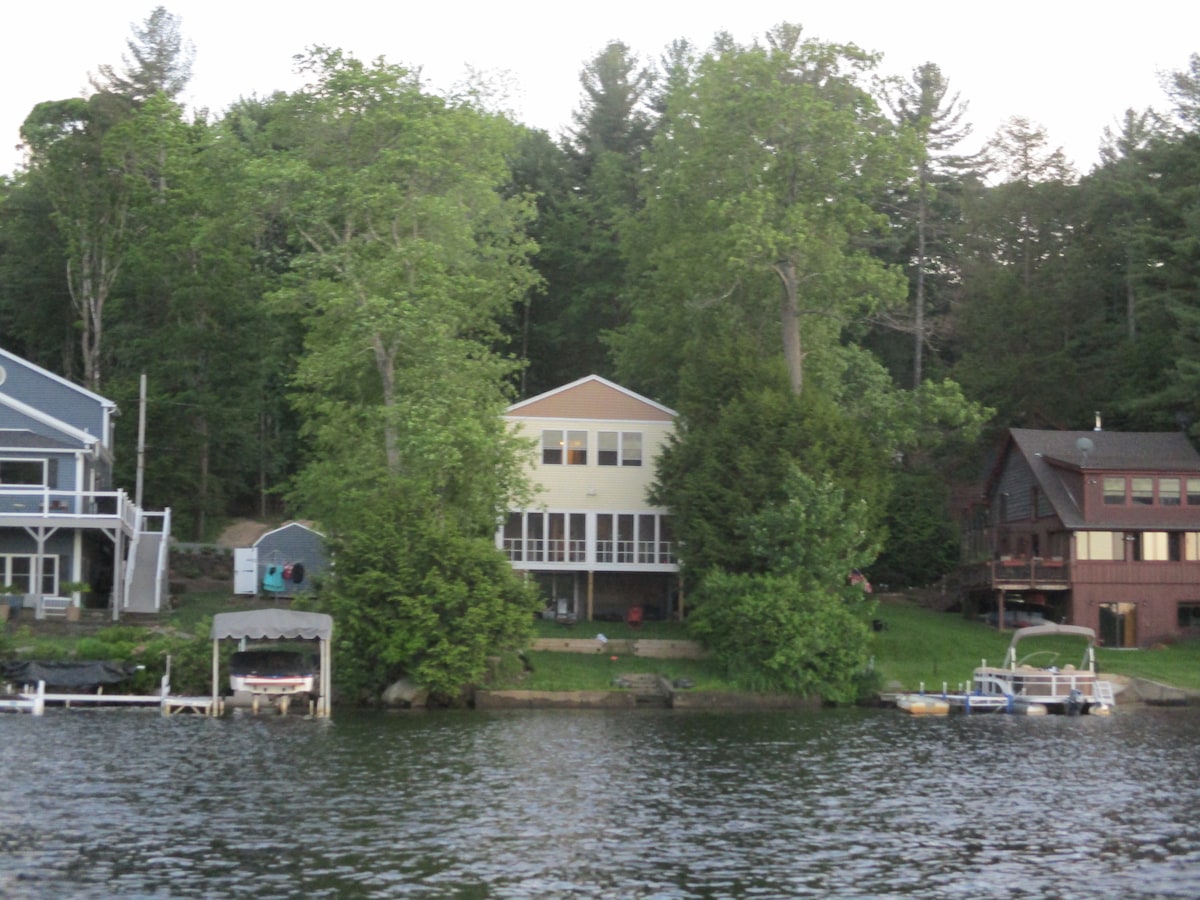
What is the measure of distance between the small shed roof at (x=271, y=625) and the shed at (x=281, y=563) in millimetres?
15924

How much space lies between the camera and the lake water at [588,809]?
78.7ft

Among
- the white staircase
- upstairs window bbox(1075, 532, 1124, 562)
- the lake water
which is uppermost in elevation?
upstairs window bbox(1075, 532, 1124, 562)

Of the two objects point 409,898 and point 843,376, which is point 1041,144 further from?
point 409,898

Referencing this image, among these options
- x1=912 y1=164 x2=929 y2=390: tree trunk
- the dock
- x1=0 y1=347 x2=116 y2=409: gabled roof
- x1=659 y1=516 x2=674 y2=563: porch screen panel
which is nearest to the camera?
the dock

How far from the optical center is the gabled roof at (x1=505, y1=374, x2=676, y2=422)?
6294 centimetres

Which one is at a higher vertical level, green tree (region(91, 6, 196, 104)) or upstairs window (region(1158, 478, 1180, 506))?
green tree (region(91, 6, 196, 104))

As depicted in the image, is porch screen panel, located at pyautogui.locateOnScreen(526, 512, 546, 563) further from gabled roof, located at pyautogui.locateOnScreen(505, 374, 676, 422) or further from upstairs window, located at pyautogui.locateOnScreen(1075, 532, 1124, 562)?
upstairs window, located at pyautogui.locateOnScreen(1075, 532, 1124, 562)

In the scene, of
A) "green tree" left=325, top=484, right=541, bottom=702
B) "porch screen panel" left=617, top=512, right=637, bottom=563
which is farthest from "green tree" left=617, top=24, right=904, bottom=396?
"green tree" left=325, top=484, right=541, bottom=702

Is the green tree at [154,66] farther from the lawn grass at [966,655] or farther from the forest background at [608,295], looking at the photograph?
the lawn grass at [966,655]

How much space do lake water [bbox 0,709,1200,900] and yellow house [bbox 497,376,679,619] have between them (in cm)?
1828

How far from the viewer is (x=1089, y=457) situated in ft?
212

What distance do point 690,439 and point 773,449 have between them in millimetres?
3772

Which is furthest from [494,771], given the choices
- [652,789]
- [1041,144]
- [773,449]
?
[1041,144]

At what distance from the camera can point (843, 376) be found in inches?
2532
